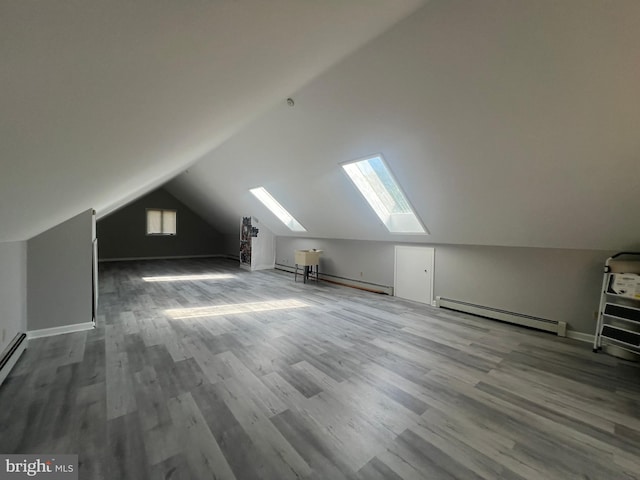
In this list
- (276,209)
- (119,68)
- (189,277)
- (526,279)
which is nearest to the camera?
(119,68)

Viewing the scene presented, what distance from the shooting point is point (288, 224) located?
8.04 meters

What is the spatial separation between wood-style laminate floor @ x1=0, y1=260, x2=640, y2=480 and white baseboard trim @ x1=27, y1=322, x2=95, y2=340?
16 centimetres

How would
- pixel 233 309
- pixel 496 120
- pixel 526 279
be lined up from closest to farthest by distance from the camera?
pixel 496 120 < pixel 526 279 < pixel 233 309

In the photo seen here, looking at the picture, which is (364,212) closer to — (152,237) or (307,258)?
(307,258)

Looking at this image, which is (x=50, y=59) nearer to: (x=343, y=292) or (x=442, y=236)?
(x=442, y=236)


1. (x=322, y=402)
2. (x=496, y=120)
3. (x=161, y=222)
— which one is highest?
(x=496, y=120)

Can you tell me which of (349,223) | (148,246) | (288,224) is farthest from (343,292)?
(148,246)

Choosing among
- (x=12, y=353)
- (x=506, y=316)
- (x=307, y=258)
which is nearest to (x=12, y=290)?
(x=12, y=353)

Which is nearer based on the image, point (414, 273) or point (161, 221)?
point (414, 273)

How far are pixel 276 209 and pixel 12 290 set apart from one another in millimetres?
5599

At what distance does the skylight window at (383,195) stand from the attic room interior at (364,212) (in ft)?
0.18

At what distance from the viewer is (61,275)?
3.31 m

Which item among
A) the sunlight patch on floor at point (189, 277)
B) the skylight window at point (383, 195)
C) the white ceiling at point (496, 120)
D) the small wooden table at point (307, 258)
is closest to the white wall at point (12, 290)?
the white ceiling at point (496, 120)

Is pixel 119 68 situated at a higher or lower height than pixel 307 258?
higher
